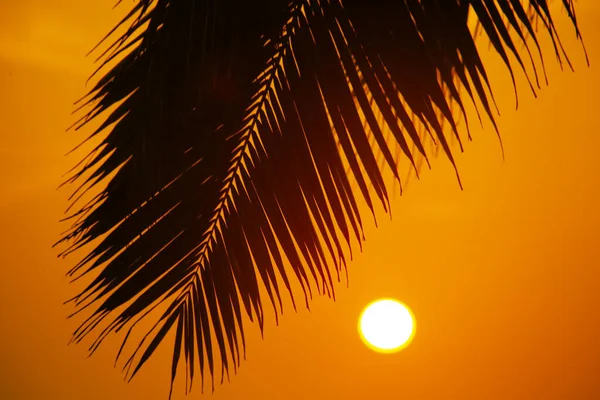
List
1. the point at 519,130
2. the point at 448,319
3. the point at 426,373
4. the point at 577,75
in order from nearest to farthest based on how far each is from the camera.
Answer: the point at 577,75
the point at 519,130
the point at 448,319
the point at 426,373

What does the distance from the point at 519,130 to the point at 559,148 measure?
1.07 feet

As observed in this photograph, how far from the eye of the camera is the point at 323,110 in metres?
0.58

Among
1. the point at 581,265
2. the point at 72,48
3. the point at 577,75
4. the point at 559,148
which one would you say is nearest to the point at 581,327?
the point at 581,265

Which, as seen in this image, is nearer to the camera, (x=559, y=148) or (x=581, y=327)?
(x=559, y=148)

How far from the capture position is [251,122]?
641 mm

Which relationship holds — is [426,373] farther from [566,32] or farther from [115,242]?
[115,242]

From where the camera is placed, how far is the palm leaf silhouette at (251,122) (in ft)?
1.69

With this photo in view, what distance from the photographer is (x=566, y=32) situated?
101 inches

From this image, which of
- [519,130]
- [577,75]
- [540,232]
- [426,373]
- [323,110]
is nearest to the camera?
[323,110]

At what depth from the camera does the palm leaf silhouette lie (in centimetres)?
51

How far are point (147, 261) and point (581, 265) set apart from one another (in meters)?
4.50

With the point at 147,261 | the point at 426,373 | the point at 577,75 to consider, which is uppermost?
the point at 577,75

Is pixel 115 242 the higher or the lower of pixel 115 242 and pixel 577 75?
the lower

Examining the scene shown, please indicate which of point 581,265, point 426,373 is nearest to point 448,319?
point 426,373
